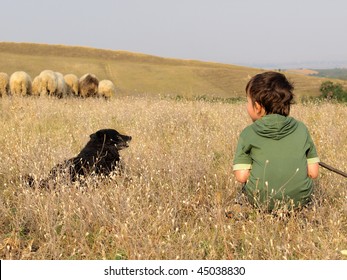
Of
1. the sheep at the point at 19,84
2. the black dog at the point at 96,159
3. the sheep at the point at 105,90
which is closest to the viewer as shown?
the black dog at the point at 96,159

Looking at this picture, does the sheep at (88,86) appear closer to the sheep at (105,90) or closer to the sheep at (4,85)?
the sheep at (105,90)

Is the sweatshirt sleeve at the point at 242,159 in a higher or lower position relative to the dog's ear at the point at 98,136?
higher

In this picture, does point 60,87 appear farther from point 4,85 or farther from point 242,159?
point 242,159

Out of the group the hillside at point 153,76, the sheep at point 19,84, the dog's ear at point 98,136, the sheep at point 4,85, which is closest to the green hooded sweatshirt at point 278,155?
the dog's ear at point 98,136

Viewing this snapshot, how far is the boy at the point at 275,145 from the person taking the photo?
326cm

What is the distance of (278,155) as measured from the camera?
129 inches

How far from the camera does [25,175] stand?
4.63 m

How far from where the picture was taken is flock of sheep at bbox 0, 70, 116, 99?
17.8m

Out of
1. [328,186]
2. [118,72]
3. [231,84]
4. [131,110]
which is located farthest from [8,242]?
[118,72]

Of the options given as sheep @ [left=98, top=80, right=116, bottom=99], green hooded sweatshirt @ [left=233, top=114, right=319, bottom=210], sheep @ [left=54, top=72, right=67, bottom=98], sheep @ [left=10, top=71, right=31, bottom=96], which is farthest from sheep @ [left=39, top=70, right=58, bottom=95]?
green hooded sweatshirt @ [left=233, top=114, right=319, bottom=210]

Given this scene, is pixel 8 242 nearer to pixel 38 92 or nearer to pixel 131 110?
pixel 131 110

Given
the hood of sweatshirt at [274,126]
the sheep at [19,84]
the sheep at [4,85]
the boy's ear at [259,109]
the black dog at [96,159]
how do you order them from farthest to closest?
1. the sheep at [19,84]
2. the sheep at [4,85]
3. the black dog at [96,159]
4. the boy's ear at [259,109]
5. the hood of sweatshirt at [274,126]

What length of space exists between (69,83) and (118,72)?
100 feet

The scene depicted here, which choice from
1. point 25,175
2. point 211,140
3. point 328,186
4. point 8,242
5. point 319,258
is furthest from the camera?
point 211,140
